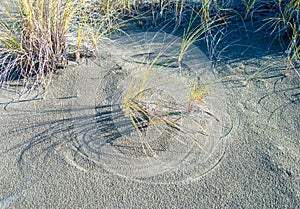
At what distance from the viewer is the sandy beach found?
71.7 inches

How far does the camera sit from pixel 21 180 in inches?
73.9

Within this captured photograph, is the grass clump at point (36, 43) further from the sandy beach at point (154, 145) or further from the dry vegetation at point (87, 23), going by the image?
the sandy beach at point (154, 145)

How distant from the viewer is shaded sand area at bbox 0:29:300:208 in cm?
182

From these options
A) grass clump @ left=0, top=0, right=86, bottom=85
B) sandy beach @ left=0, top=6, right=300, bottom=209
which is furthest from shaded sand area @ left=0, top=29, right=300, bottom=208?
grass clump @ left=0, top=0, right=86, bottom=85

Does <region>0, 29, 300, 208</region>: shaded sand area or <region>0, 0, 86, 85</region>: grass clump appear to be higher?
<region>0, 0, 86, 85</region>: grass clump

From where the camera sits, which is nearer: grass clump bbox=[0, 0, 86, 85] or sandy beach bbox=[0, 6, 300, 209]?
sandy beach bbox=[0, 6, 300, 209]

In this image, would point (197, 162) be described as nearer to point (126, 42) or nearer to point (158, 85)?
point (158, 85)

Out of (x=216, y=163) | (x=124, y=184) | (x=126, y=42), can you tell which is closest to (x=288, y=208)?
(x=216, y=163)

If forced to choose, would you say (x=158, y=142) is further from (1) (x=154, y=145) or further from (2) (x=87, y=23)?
(2) (x=87, y=23)

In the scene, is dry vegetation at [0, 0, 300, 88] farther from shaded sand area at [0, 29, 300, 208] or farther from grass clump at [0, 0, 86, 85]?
shaded sand area at [0, 29, 300, 208]

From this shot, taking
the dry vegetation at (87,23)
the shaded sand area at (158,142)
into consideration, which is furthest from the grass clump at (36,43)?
the shaded sand area at (158,142)

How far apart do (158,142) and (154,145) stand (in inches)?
1.2

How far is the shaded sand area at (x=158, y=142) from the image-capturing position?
1.82 meters

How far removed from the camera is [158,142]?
6.76 ft
